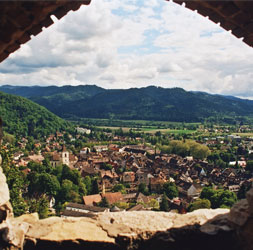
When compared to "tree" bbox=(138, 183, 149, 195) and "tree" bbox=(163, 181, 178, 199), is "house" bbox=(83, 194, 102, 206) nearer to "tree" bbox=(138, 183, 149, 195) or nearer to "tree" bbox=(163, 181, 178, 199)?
"tree" bbox=(138, 183, 149, 195)

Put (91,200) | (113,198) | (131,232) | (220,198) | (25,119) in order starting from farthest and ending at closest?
(25,119)
(113,198)
(91,200)
(220,198)
(131,232)

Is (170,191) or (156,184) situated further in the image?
(156,184)

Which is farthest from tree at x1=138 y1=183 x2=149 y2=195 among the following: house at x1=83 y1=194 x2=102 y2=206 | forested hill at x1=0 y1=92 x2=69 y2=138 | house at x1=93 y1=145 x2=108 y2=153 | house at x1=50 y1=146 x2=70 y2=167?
forested hill at x1=0 y1=92 x2=69 y2=138

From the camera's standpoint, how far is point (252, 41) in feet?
14.6

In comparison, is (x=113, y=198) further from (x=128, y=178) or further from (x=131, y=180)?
(x=128, y=178)

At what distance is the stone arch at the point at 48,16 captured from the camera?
153 inches

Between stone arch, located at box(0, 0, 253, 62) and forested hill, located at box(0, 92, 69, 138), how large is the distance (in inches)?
5134

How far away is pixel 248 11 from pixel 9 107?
152 meters

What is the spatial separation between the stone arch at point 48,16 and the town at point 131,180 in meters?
8.89

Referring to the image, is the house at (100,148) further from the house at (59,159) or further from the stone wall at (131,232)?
the stone wall at (131,232)

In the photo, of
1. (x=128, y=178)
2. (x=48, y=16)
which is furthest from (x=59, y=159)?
(x=48, y=16)

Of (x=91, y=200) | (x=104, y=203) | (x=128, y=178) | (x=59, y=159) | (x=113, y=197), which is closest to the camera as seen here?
(x=104, y=203)

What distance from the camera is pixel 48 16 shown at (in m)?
4.29

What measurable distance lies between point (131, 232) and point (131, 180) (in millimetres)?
55730
